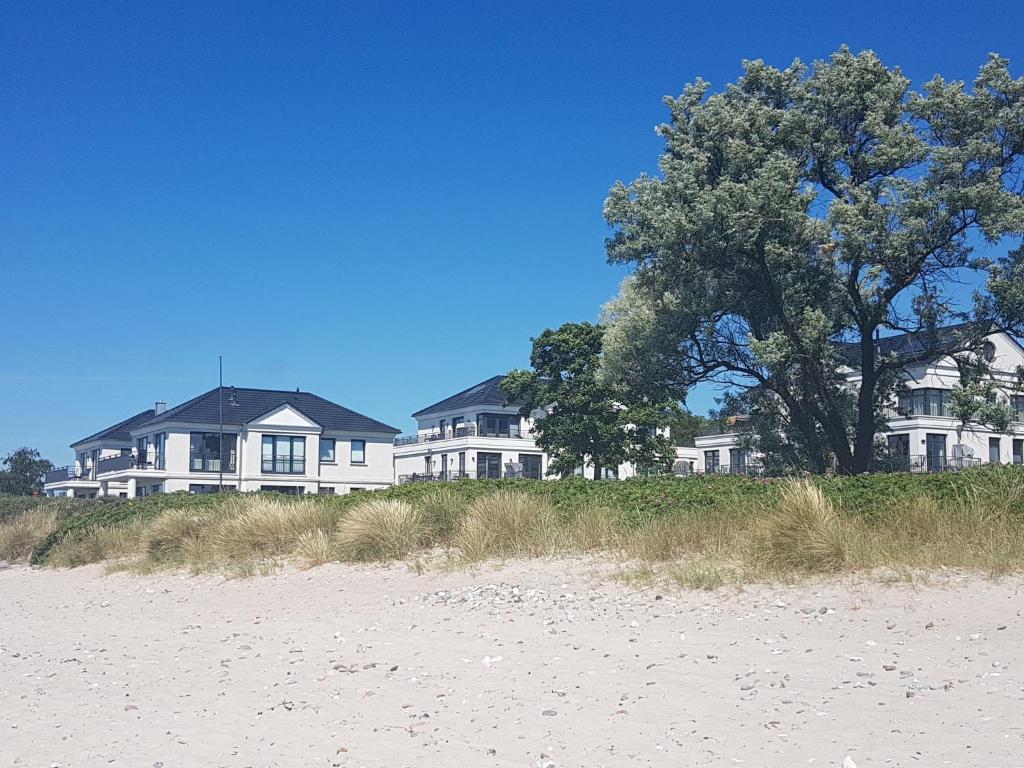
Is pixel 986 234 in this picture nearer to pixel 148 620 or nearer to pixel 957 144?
pixel 957 144

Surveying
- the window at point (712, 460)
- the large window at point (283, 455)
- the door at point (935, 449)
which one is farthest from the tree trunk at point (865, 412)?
the window at point (712, 460)

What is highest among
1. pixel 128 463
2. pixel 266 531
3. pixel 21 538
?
pixel 128 463

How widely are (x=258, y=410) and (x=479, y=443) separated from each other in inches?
541

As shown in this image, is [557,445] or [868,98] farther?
[557,445]

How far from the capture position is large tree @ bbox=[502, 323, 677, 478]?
138 feet

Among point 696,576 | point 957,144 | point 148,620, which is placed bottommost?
point 148,620

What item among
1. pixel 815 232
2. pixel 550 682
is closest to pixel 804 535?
pixel 550 682

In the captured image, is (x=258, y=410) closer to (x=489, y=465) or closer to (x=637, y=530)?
(x=489, y=465)

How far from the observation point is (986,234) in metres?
25.6

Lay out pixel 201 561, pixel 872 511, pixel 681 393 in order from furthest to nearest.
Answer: pixel 681 393
pixel 201 561
pixel 872 511

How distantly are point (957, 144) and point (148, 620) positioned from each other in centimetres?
2403

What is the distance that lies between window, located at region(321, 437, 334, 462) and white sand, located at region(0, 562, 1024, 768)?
49995 mm

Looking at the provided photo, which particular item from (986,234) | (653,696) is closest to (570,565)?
(653,696)

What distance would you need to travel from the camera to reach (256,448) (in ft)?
198
